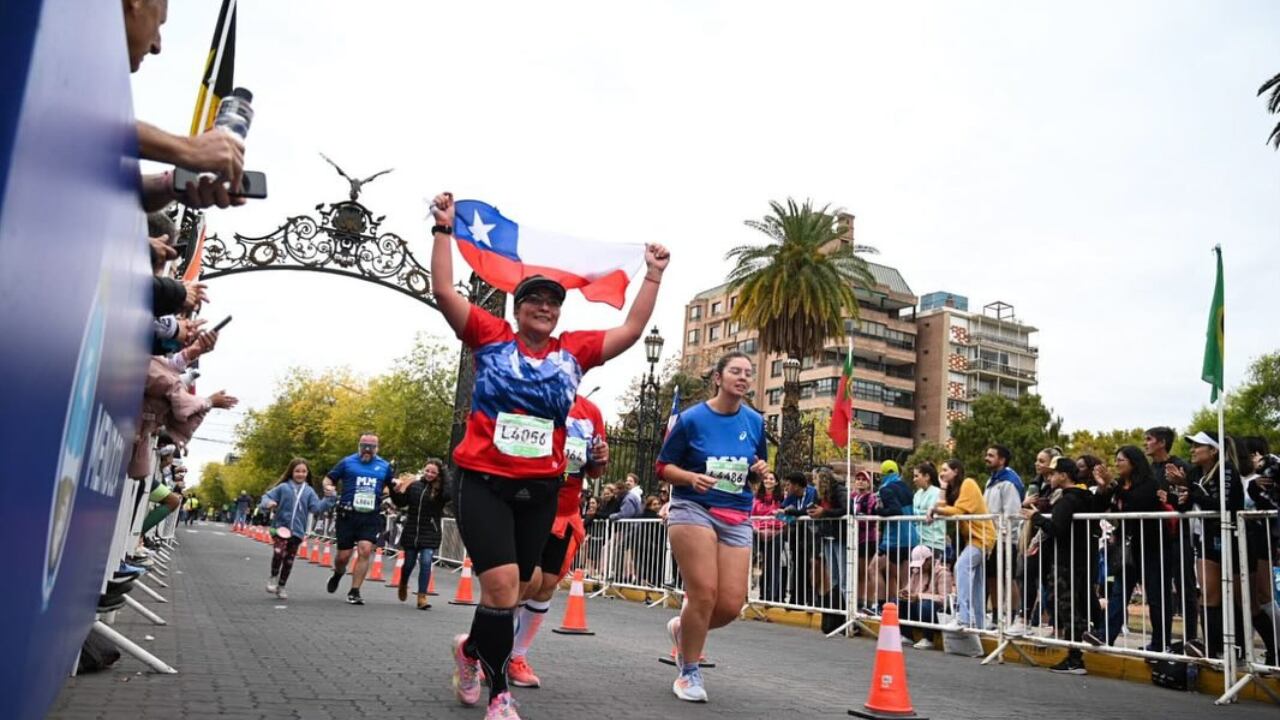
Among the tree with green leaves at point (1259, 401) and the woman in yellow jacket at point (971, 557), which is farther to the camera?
the tree with green leaves at point (1259, 401)

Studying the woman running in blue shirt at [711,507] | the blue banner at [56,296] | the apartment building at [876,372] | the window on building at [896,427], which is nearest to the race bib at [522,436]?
the woman running in blue shirt at [711,507]

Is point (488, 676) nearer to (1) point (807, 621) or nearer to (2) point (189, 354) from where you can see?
(2) point (189, 354)

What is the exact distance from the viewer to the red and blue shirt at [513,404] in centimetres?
487

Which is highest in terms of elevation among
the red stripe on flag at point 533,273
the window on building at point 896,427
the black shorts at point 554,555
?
the window on building at point 896,427

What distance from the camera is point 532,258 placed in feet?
22.1

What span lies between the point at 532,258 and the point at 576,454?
1.33 metres

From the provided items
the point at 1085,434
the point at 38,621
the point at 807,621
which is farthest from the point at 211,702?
the point at 1085,434

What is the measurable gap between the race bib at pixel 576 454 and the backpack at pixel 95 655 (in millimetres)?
2904

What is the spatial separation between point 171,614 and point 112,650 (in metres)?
4.57

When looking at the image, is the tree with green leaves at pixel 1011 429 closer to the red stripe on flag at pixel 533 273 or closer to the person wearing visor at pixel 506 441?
the red stripe on flag at pixel 533 273

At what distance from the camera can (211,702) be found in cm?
531

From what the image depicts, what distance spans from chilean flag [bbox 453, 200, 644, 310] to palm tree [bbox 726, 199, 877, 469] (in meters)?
35.4

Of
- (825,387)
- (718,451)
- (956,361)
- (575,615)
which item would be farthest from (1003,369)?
(718,451)

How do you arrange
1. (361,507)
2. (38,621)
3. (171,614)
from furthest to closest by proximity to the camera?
1. (361,507)
2. (171,614)
3. (38,621)
